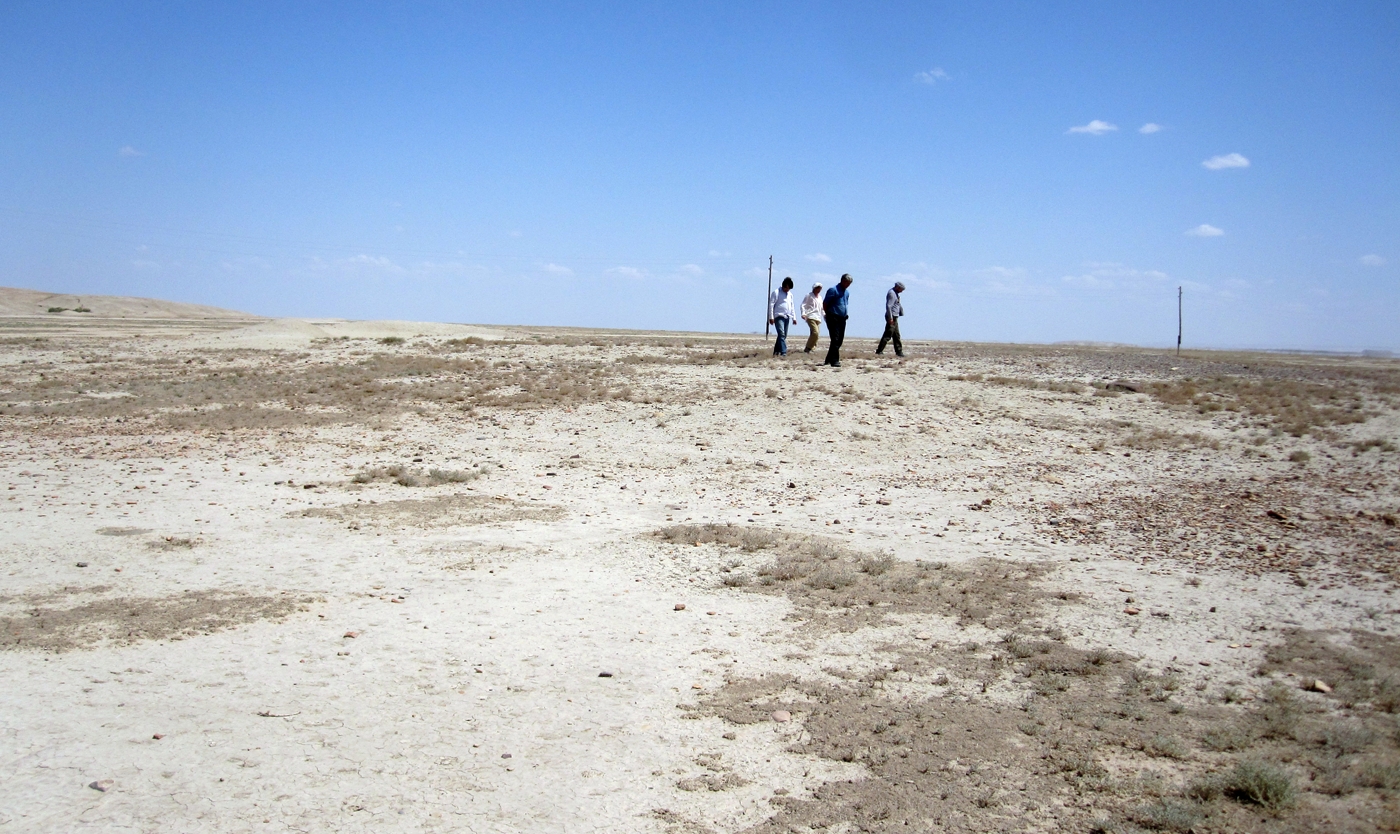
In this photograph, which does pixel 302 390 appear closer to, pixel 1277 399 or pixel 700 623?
pixel 700 623

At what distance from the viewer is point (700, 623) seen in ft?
24.4

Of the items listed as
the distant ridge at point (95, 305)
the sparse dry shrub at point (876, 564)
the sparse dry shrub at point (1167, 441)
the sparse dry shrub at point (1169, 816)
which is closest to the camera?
the sparse dry shrub at point (1169, 816)

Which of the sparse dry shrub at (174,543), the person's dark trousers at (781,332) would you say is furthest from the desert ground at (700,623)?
the person's dark trousers at (781,332)

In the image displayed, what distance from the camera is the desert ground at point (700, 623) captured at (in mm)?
4859

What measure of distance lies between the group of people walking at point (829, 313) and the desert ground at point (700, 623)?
483 cm

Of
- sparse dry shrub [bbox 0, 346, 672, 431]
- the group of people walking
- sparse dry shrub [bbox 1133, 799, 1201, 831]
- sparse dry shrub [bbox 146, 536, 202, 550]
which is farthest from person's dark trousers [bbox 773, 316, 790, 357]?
sparse dry shrub [bbox 1133, 799, 1201, 831]

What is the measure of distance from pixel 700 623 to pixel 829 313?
14255 millimetres

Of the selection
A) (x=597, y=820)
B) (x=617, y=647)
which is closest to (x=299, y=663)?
(x=617, y=647)

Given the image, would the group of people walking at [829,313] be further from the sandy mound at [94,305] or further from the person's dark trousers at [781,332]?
the sandy mound at [94,305]

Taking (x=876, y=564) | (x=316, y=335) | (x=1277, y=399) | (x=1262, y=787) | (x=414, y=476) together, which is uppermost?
(x=316, y=335)

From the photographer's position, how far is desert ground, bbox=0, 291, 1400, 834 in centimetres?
486

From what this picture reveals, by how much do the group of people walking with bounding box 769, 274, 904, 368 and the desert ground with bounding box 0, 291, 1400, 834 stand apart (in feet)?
15.8

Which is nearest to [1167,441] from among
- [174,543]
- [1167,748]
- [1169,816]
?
[1167,748]

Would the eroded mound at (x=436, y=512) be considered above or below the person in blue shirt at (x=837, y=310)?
below
